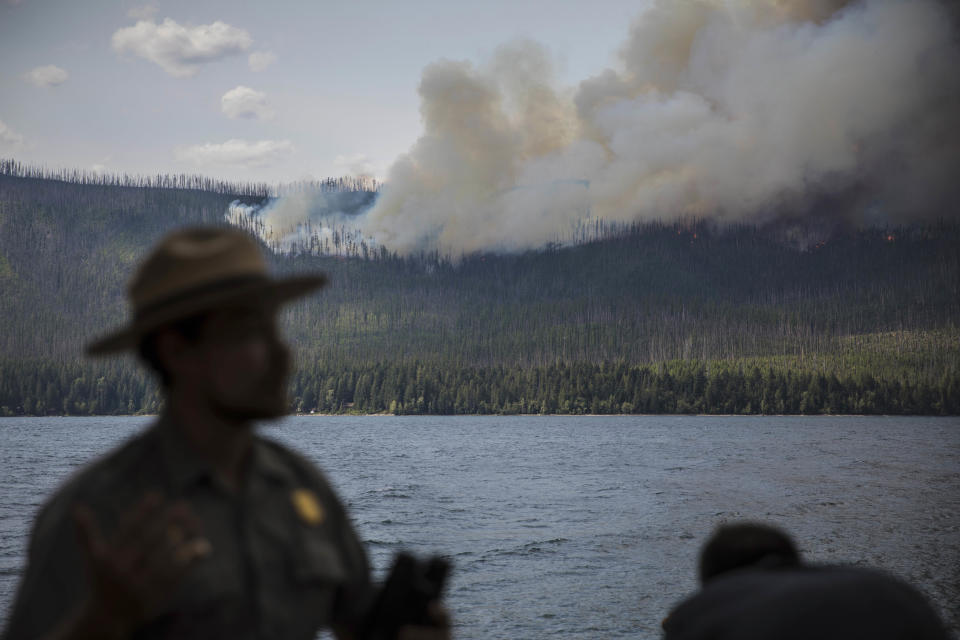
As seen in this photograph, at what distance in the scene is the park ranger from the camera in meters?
2.79

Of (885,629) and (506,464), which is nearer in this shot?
(885,629)

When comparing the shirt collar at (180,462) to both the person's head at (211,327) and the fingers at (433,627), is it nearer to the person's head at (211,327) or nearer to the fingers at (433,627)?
the person's head at (211,327)

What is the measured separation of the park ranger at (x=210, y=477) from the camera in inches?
110

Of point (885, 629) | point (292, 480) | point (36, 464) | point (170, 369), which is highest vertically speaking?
point (170, 369)

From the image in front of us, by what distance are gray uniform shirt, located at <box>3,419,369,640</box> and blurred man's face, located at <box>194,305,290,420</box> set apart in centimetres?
21

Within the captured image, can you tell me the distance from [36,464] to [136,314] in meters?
111

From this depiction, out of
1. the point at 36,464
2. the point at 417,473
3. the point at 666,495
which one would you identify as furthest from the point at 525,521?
the point at 36,464

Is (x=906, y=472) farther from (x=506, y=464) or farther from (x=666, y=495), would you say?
(x=506, y=464)

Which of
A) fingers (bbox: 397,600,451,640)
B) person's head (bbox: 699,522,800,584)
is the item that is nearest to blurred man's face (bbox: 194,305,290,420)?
fingers (bbox: 397,600,451,640)

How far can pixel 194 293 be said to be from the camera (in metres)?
2.93

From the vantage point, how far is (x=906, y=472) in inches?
3438

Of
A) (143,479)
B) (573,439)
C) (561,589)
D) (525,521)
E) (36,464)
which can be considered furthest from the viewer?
(573,439)

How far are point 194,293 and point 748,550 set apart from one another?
298cm

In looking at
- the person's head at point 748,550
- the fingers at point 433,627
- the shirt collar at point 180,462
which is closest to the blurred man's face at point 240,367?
the shirt collar at point 180,462
